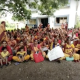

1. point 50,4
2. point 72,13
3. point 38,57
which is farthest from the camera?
point 72,13

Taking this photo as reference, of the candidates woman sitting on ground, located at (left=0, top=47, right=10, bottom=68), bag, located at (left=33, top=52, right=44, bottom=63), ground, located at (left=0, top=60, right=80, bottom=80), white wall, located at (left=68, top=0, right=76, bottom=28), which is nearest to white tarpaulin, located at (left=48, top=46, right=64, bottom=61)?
ground, located at (left=0, top=60, right=80, bottom=80)

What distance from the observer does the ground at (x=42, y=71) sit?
2.42 m

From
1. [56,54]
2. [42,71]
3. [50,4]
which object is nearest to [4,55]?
[42,71]

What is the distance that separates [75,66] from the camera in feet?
9.46

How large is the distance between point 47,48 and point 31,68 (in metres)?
1.25

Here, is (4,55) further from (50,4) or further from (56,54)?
(50,4)

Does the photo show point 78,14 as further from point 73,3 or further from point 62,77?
point 62,77

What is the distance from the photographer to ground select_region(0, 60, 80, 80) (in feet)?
7.95

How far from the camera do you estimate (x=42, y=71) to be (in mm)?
2691

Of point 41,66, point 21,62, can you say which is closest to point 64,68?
point 41,66

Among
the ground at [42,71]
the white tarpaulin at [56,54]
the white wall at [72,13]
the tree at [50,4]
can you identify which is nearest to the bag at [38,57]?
the ground at [42,71]

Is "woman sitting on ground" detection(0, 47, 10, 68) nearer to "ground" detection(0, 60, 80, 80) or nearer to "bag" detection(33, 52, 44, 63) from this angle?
"ground" detection(0, 60, 80, 80)

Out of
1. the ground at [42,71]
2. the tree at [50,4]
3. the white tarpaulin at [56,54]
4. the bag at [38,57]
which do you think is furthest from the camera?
the tree at [50,4]

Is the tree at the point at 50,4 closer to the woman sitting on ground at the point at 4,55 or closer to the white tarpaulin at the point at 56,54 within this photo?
the white tarpaulin at the point at 56,54
